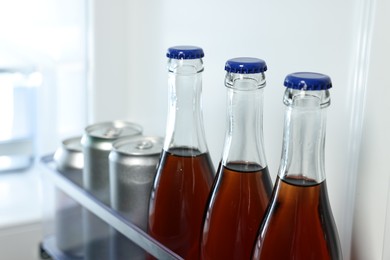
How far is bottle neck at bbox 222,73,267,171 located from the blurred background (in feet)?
0.24

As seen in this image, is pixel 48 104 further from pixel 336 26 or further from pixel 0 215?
pixel 336 26

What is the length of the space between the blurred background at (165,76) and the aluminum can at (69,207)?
0.11 metres

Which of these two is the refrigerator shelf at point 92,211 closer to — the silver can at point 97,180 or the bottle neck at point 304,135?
the silver can at point 97,180

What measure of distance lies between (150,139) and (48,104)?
0.29 metres

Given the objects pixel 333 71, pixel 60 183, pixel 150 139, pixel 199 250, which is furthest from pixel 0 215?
pixel 333 71

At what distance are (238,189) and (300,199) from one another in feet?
0.22

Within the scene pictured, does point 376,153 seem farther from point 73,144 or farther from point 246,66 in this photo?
point 73,144

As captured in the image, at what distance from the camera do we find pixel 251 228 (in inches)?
20.3

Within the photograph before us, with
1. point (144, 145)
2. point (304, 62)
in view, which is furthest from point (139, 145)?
point (304, 62)

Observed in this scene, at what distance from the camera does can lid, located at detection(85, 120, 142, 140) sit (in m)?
0.71

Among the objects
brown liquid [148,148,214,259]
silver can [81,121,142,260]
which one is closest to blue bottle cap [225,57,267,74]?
brown liquid [148,148,214,259]

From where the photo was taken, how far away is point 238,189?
52 cm

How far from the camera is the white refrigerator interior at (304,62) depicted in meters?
0.49

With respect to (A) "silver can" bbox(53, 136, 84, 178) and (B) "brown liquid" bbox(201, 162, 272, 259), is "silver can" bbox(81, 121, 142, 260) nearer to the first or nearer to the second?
(A) "silver can" bbox(53, 136, 84, 178)
